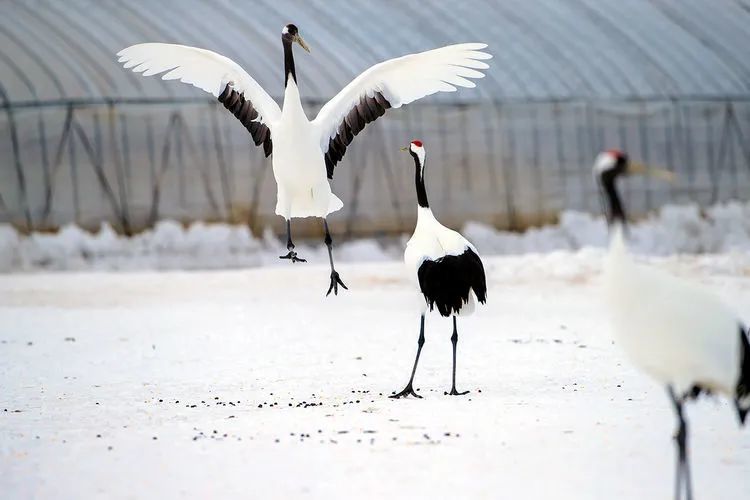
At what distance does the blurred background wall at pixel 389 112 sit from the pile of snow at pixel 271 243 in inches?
6.5

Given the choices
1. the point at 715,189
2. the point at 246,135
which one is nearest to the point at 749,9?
the point at 715,189

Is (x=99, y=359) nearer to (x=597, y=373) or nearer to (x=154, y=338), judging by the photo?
(x=154, y=338)

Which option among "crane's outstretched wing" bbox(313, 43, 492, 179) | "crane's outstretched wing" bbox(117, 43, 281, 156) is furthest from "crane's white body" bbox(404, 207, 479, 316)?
"crane's outstretched wing" bbox(117, 43, 281, 156)

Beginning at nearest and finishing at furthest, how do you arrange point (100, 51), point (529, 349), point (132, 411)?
point (132, 411) → point (529, 349) → point (100, 51)

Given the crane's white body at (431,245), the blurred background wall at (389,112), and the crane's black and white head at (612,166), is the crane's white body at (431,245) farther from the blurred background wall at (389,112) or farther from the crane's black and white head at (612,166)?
the blurred background wall at (389,112)

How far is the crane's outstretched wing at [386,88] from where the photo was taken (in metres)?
5.77

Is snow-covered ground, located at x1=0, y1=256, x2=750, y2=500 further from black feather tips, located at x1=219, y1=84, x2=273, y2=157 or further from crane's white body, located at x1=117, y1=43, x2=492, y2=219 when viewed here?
black feather tips, located at x1=219, y1=84, x2=273, y2=157

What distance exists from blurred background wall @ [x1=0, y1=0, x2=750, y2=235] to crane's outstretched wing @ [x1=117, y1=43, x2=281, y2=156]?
6828 millimetres

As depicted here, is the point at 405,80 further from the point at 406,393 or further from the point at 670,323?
the point at 670,323

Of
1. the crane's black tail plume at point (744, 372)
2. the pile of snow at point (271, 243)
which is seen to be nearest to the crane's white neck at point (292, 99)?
the crane's black tail plume at point (744, 372)

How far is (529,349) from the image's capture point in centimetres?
717

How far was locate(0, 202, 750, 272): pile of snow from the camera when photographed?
12.6 metres

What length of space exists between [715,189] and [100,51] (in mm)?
7123

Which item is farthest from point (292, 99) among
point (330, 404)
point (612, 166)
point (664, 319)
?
point (664, 319)
